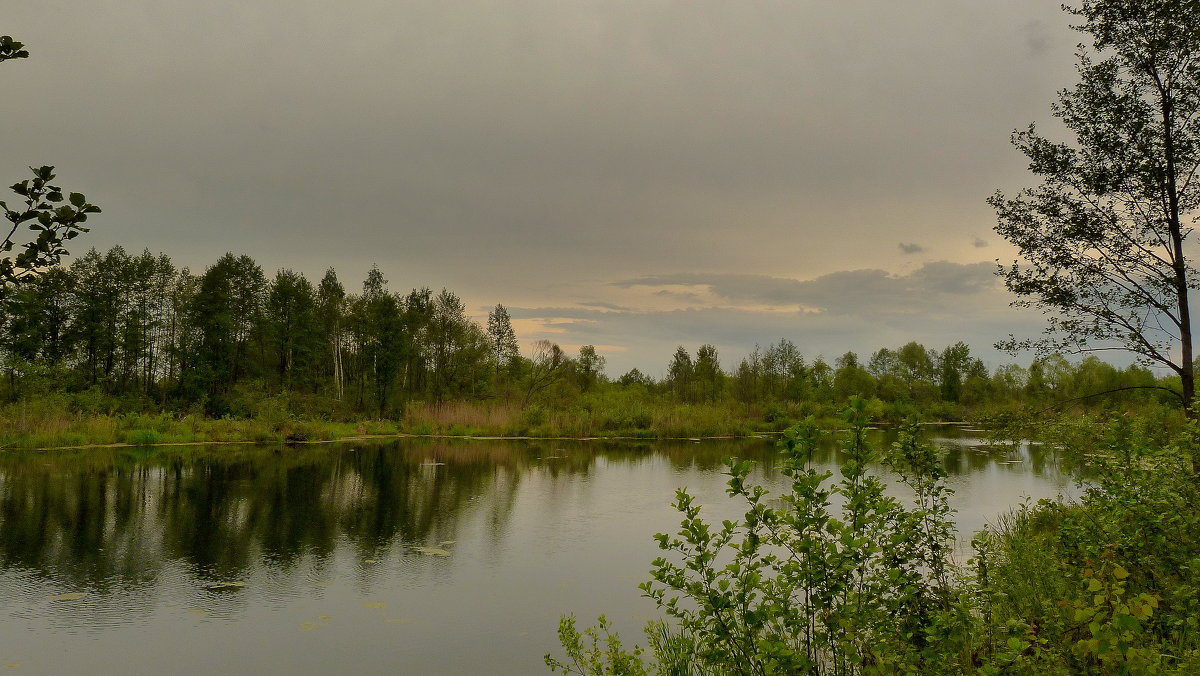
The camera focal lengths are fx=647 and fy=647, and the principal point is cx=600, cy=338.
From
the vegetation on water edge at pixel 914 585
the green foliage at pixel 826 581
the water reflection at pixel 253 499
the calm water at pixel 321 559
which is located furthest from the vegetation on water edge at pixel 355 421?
the green foliage at pixel 826 581

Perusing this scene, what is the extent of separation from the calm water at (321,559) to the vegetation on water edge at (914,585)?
2.79 m

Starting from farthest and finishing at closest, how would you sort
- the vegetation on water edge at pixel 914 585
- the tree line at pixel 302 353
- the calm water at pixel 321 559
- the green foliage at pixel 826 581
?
the tree line at pixel 302 353 → the calm water at pixel 321 559 → the green foliage at pixel 826 581 → the vegetation on water edge at pixel 914 585

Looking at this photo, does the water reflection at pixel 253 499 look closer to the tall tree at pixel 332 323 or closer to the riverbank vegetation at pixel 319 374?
the riverbank vegetation at pixel 319 374

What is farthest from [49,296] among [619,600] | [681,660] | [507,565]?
[681,660]

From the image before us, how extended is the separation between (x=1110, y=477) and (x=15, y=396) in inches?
1307

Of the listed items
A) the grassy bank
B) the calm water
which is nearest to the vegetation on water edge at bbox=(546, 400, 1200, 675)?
the calm water

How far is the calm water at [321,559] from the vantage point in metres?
6.01

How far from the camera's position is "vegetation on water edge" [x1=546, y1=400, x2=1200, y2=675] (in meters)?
2.67

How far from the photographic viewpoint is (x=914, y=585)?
9.59 ft

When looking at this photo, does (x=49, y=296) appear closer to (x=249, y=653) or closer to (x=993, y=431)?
(x=249, y=653)

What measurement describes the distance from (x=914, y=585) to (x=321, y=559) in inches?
325

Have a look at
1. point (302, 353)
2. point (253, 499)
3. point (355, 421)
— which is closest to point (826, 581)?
point (253, 499)

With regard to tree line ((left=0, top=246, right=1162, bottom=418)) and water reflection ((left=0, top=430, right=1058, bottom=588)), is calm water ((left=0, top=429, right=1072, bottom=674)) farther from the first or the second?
tree line ((left=0, top=246, right=1162, bottom=418))

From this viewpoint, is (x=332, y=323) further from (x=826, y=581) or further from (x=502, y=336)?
(x=826, y=581)
